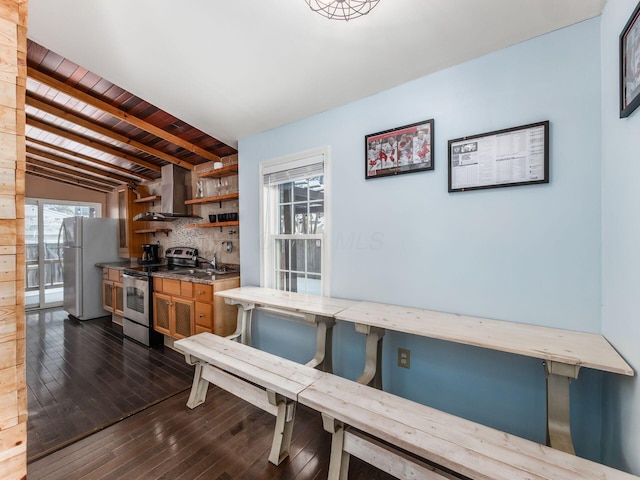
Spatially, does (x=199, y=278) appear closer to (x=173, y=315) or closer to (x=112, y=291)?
(x=173, y=315)

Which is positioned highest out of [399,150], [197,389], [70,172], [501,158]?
[70,172]

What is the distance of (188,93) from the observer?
91.9 inches

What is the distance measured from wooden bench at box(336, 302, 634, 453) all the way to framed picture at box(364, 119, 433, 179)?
0.99 metres

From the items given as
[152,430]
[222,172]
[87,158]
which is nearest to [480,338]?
[152,430]

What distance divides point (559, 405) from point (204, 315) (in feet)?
9.18

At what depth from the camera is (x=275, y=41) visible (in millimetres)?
1715

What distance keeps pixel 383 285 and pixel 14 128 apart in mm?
2034

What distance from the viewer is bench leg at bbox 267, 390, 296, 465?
63.1 inches

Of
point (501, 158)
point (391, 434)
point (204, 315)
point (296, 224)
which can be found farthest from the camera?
point (204, 315)

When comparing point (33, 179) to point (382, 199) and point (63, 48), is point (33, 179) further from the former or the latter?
point (382, 199)

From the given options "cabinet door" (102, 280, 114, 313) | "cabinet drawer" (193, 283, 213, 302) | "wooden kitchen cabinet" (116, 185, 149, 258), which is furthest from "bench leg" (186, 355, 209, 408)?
"wooden kitchen cabinet" (116, 185, 149, 258)

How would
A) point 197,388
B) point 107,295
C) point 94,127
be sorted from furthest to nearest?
1. point 107,295
2. point 94,127
3. point 197,388

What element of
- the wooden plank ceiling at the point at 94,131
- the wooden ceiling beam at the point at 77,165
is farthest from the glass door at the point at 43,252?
the wooden ceiling beam at the point at 77,165

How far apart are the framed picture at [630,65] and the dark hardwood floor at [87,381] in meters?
3.33
